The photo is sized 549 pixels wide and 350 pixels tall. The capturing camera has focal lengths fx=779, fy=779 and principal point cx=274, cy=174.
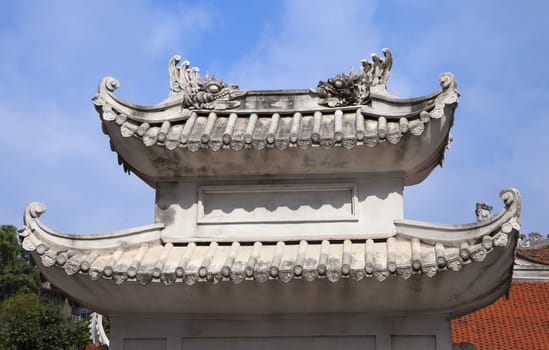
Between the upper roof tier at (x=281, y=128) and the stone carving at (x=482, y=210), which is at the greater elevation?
the stone carving at (x=482, y=210)

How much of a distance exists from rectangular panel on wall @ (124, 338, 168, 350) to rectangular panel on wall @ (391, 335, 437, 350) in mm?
3095

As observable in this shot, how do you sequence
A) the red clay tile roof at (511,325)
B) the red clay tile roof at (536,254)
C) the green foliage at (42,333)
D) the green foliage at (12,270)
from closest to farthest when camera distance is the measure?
the red clay tile roof at (511,325) < the red clay tile roof at (536,254) < the green foliage at (42,333) < the green foliage at (12,270)

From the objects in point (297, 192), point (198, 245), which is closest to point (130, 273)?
point (198, 245)

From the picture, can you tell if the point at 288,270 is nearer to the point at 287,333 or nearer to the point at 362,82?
the point at 287,333

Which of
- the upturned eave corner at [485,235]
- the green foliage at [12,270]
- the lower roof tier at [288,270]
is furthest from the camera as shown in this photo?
the green foliage at [12,270]

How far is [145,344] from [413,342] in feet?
11.9

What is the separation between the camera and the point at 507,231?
29.1ft

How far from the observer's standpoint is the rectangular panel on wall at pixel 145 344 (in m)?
10.6

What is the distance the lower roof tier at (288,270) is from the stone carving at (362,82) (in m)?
1.97

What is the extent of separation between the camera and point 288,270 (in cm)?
936

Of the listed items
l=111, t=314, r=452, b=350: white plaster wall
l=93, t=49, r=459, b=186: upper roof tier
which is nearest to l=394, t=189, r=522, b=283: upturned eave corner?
l=111, t=314, r=452, b=350: white plaster wall

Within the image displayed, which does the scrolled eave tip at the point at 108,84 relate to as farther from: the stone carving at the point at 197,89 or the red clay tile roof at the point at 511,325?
the red clay tile roof at the point at 511,325

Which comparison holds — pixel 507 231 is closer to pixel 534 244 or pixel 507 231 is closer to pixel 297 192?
pixel 297 192

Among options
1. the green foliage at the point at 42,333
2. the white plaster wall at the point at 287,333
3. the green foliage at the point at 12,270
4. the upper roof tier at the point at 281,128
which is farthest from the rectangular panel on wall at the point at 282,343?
the green foliage at the point at 12,270
